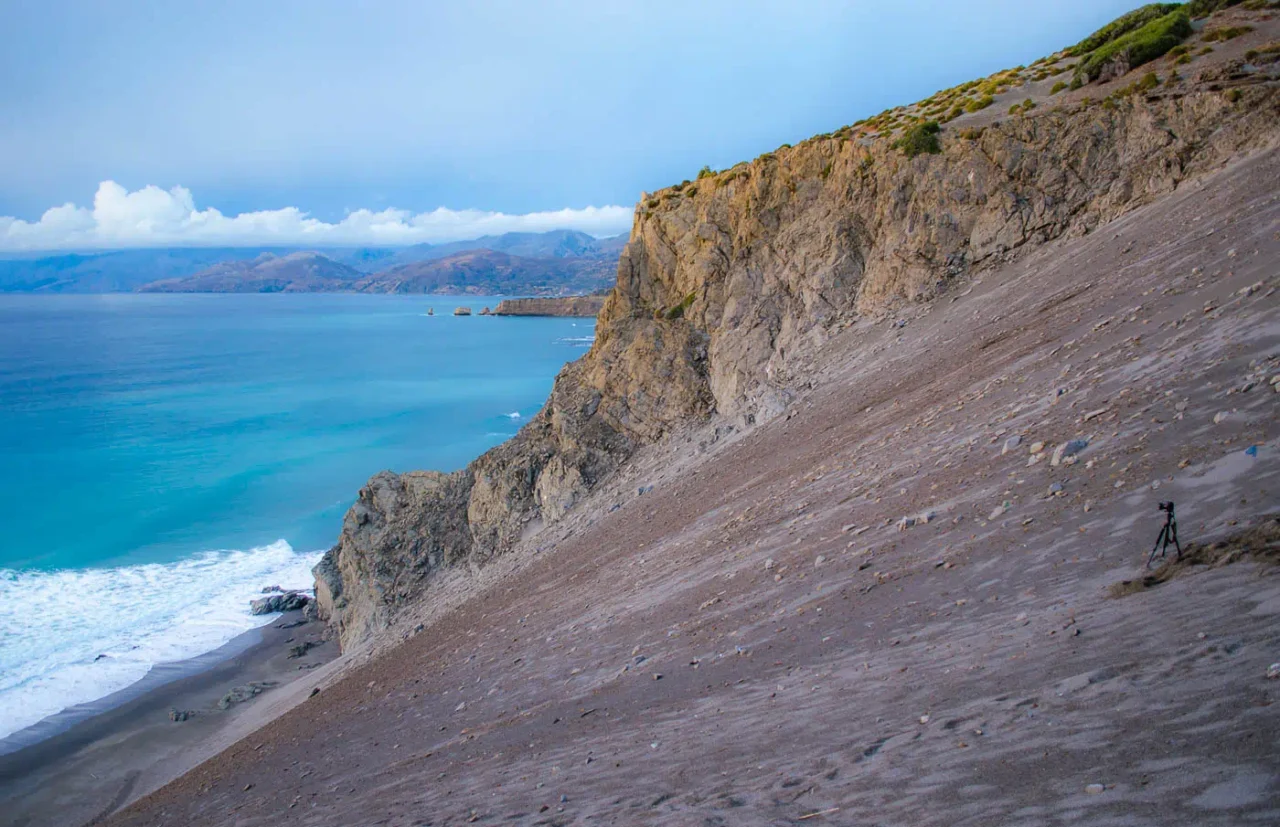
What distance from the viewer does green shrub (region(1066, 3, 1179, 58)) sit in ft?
86.6

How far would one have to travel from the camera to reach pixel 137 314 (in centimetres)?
19712

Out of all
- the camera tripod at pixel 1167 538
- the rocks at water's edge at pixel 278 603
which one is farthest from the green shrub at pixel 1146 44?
the rocks at water's edge at pixel 278 603

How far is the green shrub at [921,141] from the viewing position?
22.6 m

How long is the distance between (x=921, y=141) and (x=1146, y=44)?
693 centimetres

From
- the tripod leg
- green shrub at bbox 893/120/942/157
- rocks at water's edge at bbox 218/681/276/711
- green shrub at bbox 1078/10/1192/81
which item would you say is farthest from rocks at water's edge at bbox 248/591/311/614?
green shrub at bbox 1078/10/1192/81

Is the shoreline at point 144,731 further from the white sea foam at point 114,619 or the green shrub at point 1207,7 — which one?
the green shrub at point 1207,7

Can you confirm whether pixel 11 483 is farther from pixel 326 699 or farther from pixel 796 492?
pixel 796 492

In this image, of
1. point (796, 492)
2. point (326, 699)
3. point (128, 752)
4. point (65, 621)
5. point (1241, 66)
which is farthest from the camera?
point (65, 621)

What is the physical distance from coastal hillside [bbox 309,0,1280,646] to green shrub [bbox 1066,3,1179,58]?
183 mm

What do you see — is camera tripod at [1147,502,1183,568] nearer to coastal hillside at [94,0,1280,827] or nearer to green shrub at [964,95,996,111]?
coastal hillside at [94,0,1280,827]

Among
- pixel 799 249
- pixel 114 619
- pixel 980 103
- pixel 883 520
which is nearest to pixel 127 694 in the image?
pixel 114 619

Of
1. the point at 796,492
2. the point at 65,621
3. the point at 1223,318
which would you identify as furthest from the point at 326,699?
the point at 65,621

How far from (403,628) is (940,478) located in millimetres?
16796

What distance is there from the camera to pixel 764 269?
82.6ft
